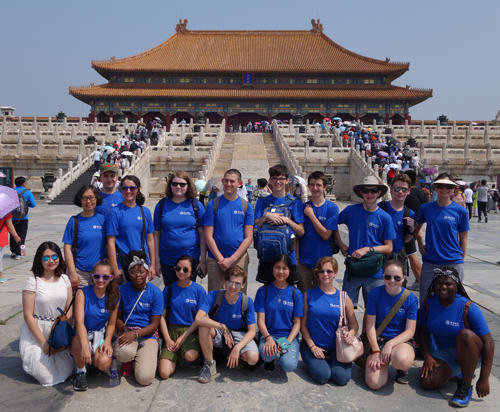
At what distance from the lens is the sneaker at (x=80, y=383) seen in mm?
3793

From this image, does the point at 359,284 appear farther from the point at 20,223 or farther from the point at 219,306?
the point at 20,223

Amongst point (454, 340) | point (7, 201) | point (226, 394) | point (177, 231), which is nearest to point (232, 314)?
point (226, 394)

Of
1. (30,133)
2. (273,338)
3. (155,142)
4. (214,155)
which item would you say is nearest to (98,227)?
(273,338)

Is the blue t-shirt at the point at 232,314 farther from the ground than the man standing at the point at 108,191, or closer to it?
closer to it

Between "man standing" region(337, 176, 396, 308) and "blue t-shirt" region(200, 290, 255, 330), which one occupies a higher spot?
"man standing" region(337, 176, 396, 308)

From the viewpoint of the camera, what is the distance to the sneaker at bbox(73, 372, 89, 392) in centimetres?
379

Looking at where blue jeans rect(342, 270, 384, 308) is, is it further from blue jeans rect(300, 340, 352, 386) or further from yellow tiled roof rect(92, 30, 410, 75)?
yellow tiled roof rect(92, 30, 410, 75)

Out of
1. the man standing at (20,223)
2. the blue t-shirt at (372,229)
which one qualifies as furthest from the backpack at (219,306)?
the man standing at (20,223)

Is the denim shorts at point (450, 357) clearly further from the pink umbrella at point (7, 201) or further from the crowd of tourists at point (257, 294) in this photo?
the pink umbrella at point (7, 201)

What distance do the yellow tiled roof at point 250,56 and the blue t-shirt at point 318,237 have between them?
38400mm

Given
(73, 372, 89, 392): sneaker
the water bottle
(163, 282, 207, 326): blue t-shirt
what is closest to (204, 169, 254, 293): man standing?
(163, 282, 207, 326): blue t-shirt

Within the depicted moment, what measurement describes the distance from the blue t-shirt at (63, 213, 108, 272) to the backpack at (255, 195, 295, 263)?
159cm

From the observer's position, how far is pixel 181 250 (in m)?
4.68

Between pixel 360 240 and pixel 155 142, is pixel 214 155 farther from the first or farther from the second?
pixel 360 240
